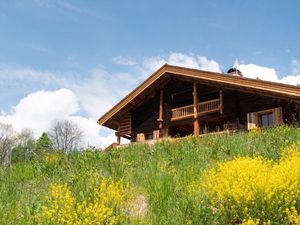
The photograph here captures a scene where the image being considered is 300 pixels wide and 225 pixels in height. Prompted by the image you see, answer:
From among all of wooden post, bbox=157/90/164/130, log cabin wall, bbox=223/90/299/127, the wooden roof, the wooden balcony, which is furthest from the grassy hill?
wooden post, bbox=157/90/164/130

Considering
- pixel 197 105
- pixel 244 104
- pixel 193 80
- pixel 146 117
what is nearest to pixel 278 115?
pixel 244 104

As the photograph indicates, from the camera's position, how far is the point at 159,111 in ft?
84.1

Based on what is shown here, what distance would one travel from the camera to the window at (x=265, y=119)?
20552 mm

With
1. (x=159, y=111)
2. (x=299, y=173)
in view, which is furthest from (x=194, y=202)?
(x=159, y=111)

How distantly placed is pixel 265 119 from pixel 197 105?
3.88 metres

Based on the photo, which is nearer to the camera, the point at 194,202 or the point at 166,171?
the point at 194,202

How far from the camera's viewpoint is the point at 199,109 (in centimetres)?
2331

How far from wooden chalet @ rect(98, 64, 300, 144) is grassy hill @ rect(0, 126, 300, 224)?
1007 cm

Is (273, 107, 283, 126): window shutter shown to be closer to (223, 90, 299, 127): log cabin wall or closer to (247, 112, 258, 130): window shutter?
(223, 90, 299, 127): log cabin wall

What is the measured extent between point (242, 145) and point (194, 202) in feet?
11.9

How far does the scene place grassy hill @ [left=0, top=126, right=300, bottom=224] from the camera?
5.64 m

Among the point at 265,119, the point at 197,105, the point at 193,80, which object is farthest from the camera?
the point at 197,105

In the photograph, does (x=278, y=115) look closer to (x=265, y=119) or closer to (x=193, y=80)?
(x=265, y=119)

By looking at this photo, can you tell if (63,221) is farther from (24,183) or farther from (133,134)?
(133,134)
